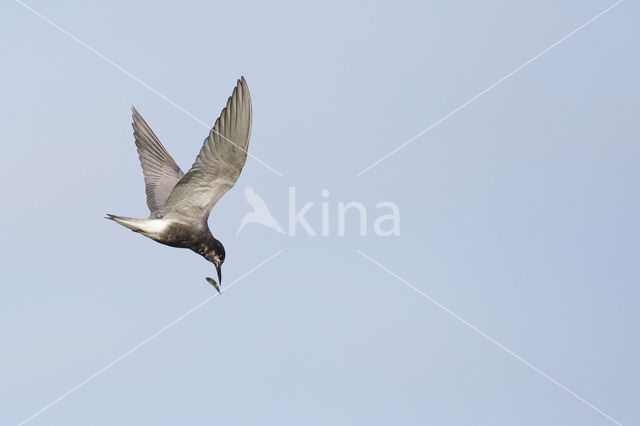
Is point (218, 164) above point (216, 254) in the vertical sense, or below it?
above

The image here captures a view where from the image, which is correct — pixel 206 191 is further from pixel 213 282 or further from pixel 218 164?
pixel 213 282

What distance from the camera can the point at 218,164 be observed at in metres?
16.0

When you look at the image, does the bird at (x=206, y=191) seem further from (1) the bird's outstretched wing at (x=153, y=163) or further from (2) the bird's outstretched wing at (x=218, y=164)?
(1) the bird's outstretched wing at (x=153, y=163)

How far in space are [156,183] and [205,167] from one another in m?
3.32

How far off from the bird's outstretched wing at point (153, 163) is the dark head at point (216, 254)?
1.75 meters

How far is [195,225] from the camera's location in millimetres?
16734

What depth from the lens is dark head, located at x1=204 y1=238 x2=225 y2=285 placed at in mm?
17219

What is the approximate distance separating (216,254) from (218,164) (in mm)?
1808

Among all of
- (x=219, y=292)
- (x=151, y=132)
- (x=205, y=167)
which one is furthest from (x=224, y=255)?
(x=151, y=132)

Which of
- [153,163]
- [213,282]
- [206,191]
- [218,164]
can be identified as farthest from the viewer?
[153,163]

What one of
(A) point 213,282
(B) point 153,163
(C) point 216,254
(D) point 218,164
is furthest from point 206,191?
(B) point 153,163

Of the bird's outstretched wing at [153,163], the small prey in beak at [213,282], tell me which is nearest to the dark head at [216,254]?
Answer: the small prey in beak at [213,282]

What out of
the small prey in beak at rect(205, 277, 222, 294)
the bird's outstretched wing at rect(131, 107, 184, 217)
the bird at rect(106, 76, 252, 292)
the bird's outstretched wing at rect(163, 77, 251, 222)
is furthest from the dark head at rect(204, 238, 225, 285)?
the bird's outstretched wing at rect(131, 107, 184, 217)

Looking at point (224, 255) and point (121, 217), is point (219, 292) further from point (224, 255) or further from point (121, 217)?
point (121, 217)
